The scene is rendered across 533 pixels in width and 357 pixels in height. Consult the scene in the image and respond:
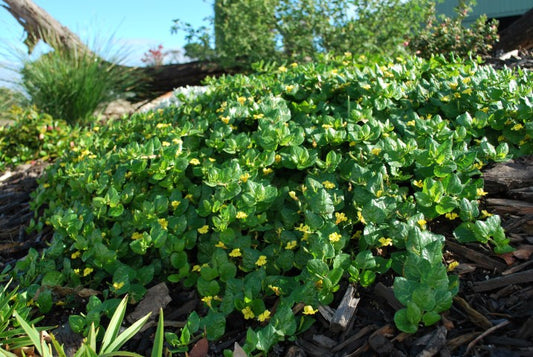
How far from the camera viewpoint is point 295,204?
2.57 m

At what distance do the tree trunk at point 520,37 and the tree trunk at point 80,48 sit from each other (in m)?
5.15

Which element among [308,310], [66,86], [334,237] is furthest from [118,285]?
[66,86]

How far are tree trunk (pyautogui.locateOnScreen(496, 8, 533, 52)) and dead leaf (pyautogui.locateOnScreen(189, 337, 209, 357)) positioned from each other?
279 inches

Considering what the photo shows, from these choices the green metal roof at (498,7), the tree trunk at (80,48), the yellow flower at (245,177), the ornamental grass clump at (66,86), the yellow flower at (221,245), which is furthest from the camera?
the green metal roof at (498,7)

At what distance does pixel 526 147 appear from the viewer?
9.78ft

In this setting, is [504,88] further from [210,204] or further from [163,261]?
[163,261]

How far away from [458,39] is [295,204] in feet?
20.3

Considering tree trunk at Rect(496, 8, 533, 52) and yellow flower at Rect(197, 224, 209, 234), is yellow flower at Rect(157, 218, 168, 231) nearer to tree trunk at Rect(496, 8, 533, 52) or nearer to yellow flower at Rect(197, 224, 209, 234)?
yellow flower at Rect(197, 224, 209, 234)

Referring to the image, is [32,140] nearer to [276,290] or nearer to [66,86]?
[66,86]

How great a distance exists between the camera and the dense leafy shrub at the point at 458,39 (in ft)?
24.4

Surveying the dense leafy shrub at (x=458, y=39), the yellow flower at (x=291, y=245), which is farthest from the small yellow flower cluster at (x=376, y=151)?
the dense leafy shrub at (x=458, y=39)

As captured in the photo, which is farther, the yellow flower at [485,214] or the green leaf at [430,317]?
the yellow flower at [485,214]

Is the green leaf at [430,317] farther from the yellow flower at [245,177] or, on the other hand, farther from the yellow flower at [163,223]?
the yellow flower at [163,223]

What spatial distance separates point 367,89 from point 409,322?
180 centimetres
